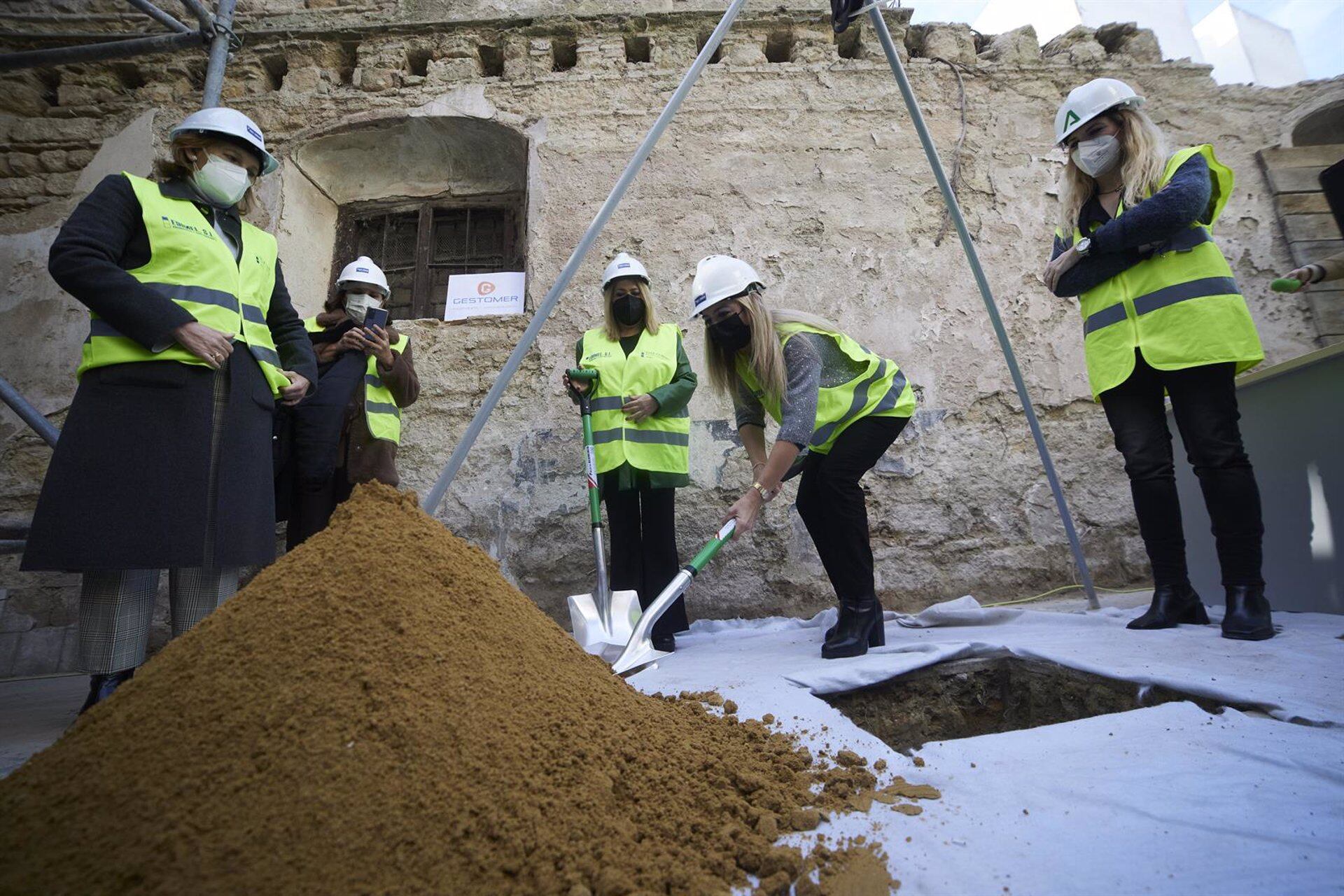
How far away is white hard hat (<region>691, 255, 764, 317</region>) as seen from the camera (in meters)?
2.24

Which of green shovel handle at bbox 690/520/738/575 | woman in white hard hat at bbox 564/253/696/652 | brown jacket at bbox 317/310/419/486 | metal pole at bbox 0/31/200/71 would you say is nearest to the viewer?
green shovel handle at bbox 690/520/738/575

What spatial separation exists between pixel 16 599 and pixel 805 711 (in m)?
3.81

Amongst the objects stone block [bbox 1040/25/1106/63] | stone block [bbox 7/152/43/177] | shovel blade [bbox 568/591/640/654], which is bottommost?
shovel blade [bbox 568/591/640/654]

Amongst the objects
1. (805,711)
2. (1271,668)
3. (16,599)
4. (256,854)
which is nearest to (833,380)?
(805,711)

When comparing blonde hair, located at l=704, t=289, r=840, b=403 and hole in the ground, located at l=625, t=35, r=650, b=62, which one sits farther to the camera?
hole in the ground, located at l=625, t=35, r=650, b=62

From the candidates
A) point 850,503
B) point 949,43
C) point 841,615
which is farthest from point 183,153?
point 949,43

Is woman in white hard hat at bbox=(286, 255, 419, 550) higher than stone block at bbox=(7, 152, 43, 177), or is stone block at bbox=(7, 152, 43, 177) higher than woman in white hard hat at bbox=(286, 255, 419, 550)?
stone block at bbox=(7, 152, 43, 177)

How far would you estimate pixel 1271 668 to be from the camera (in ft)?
5.07

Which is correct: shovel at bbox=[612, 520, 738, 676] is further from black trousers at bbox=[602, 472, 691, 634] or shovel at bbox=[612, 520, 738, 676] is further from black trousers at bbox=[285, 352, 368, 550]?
black trousers at bbox=[285, 352, 368, 550]

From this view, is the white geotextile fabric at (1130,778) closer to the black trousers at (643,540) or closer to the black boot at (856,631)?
the black boot at (856,631)

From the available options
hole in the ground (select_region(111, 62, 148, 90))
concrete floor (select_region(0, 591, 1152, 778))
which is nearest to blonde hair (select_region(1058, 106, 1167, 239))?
concrete floor (select_region(0, 591, 1152, 778))

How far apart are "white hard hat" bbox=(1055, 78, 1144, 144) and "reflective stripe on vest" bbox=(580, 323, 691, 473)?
159 cm

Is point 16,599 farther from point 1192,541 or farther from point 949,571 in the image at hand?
point 1192,541

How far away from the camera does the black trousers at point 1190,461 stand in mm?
1937
